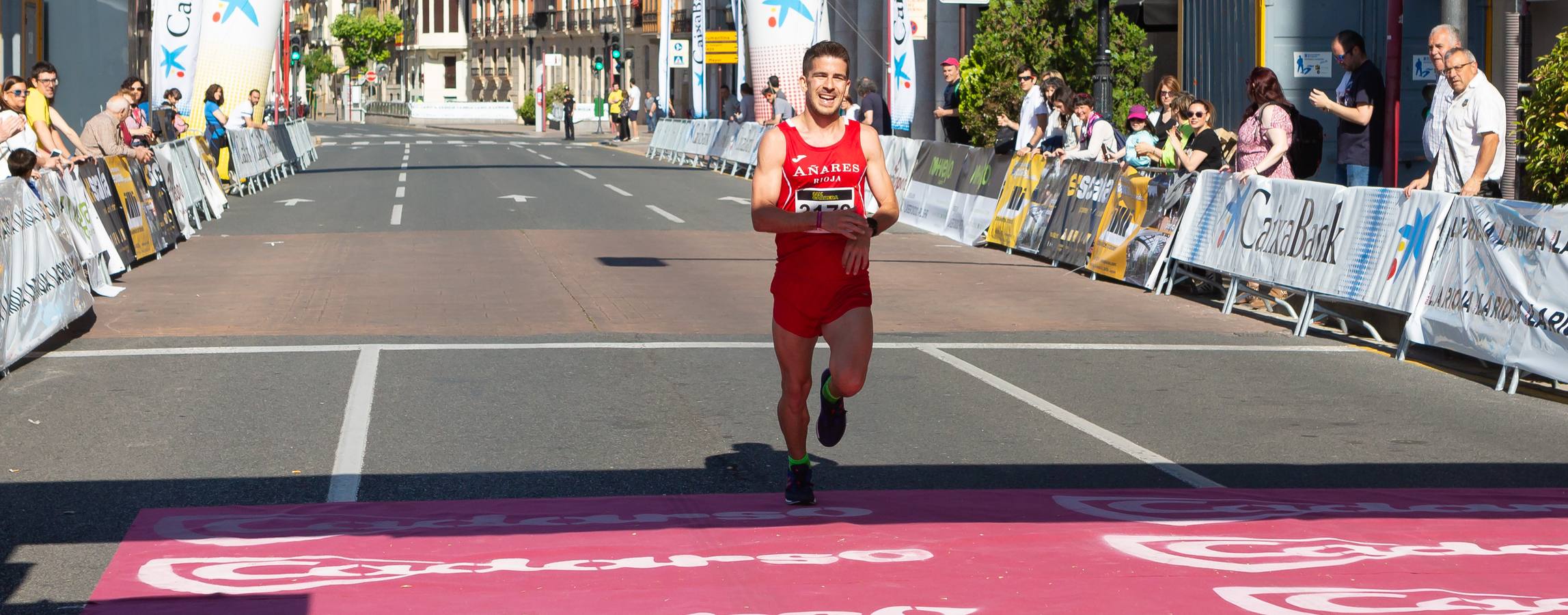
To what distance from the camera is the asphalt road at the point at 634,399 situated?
24.3 ft

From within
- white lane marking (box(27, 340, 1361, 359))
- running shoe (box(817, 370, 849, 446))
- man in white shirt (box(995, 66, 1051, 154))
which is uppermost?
man in white shirt (box(995, 66, 1051, 154))

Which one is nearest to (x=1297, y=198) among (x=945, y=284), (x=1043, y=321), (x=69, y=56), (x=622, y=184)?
(x=1043, y=321)

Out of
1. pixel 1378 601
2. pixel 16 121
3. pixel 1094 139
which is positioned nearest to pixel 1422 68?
pixel 1094 139

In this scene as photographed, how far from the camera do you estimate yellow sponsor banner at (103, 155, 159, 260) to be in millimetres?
17000

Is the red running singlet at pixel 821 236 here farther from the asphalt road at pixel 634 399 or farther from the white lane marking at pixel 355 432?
the white lane marking at pixel 355 432

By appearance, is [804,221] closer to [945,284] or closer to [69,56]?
[945,284]

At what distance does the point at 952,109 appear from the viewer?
24547 mm

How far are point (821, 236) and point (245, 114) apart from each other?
2557 cm

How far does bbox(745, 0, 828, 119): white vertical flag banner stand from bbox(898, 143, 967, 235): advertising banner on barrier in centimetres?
1501

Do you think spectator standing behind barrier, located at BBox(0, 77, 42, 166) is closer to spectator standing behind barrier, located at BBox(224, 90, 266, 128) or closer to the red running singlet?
the red running singlet

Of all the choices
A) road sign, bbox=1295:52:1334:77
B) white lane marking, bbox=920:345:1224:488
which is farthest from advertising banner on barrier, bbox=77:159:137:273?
road sign, bbox=1295:52:1334:77

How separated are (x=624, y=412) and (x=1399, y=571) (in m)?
4.35

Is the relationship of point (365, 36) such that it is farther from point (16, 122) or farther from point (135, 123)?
point (16, 122)

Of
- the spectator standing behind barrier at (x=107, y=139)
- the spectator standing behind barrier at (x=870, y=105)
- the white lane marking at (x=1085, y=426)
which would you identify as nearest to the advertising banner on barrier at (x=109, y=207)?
the spectator standing behind barrier at (x=107, y=139)
